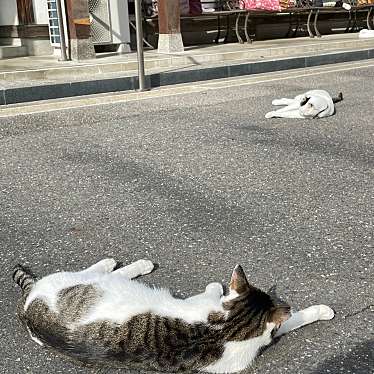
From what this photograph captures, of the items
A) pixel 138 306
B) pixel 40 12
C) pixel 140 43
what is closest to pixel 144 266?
pixel 138 306

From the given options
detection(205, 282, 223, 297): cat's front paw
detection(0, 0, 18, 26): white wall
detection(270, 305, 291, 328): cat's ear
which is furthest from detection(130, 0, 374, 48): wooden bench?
detection(270, 305, 291, 328): cat's ear

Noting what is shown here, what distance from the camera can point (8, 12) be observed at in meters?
13.7

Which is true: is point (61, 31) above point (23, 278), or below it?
above

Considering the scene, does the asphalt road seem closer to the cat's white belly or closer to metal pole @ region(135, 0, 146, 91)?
the cat's white belly

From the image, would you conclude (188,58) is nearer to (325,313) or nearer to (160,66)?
(160,66)

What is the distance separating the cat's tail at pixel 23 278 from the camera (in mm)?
2946

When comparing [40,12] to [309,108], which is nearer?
[309,108]

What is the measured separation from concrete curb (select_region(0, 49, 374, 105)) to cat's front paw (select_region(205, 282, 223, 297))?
6.55m

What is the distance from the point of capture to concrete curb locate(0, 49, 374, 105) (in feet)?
29.4

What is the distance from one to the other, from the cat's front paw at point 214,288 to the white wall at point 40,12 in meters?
11.3

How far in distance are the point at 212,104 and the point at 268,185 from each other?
353 centimetres

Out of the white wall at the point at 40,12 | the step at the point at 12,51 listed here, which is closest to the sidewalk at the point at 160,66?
the step at the point at 12,51

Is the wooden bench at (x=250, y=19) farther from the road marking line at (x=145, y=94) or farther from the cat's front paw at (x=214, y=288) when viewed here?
the cat's front paw at (x=214, y=288)

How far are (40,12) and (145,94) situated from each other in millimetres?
5606
